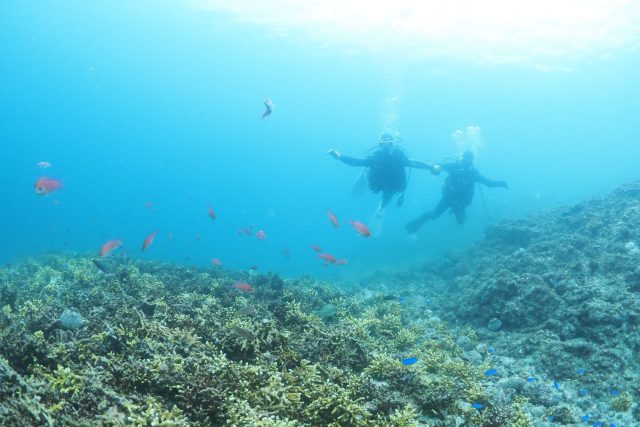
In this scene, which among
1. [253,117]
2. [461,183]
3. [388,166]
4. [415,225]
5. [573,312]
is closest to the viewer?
[573,312]

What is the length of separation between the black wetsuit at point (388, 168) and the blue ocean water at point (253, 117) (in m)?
2.90

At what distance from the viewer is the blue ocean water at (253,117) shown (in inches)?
1919

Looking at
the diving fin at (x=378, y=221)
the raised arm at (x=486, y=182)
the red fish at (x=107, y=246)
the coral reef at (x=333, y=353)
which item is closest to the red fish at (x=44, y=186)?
the red fish at (x=107, y=246)

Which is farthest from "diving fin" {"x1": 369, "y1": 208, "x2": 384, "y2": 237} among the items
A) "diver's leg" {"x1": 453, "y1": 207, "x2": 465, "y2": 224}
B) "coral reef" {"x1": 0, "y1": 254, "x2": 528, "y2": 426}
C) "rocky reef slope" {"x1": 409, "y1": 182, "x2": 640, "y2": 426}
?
"coral reef" {"x1": 0, "y1": 254, "x2": 528, "y2": 426}

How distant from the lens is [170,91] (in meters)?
134

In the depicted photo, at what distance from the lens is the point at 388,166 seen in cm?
1631

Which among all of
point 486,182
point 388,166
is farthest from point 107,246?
point 486,182

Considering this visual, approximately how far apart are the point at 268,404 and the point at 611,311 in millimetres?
7418

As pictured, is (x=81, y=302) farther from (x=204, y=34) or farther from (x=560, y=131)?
(x=560, y=131)

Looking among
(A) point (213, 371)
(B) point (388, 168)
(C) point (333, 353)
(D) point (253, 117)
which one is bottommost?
(A) point (213, 371)

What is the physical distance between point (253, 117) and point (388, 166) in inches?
5737

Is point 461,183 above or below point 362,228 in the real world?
above

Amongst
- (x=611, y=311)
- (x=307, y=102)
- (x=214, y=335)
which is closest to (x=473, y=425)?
(x=214, y=335)

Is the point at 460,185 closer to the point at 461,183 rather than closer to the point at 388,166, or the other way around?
the point at 461,183
